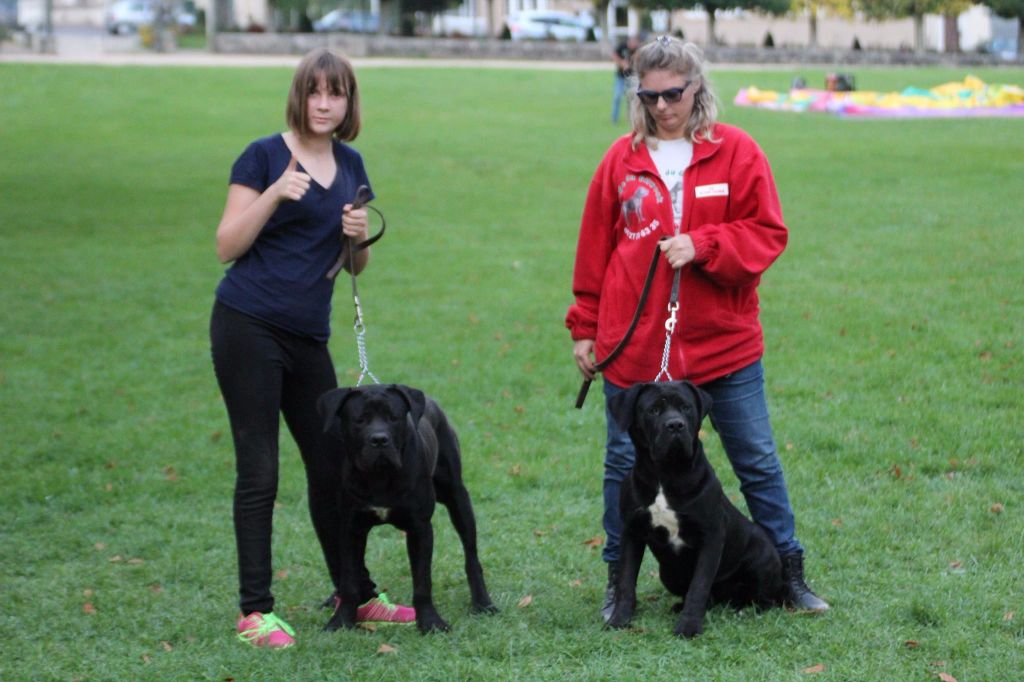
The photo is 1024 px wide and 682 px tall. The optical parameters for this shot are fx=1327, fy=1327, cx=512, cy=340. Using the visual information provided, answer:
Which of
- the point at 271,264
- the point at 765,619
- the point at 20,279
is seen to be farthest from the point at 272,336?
the point at 20,279

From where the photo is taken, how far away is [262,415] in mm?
5262

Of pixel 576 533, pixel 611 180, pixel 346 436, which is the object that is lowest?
pixel 576 533

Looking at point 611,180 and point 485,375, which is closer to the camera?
point 611,180

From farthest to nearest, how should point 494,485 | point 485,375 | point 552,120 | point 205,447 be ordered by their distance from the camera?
point 552,120, point 485,375, point 205,447, point 494,485

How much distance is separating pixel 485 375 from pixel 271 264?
18.2 ft

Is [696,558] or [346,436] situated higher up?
[346,436]

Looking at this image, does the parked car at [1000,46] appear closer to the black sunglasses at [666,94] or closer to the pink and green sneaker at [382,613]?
the black sunglasses at [666,94]

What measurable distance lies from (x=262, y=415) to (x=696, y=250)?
1820 millimetres

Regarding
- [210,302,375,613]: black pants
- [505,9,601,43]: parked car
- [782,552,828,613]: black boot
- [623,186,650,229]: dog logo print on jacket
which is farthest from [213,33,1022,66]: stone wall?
[782,552,828,613]: black boot

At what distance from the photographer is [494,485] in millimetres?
8062

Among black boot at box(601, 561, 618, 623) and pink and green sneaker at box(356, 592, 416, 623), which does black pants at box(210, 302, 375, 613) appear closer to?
pink and green sneaker at box(356, 592, 416, 623)

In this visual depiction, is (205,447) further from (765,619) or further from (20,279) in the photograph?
(20,279)

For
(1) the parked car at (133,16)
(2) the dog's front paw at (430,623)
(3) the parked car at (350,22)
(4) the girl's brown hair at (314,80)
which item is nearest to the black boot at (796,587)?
(2) the dog's front paw at (430,623)

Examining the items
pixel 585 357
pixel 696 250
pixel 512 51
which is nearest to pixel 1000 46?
pixel 512 51
